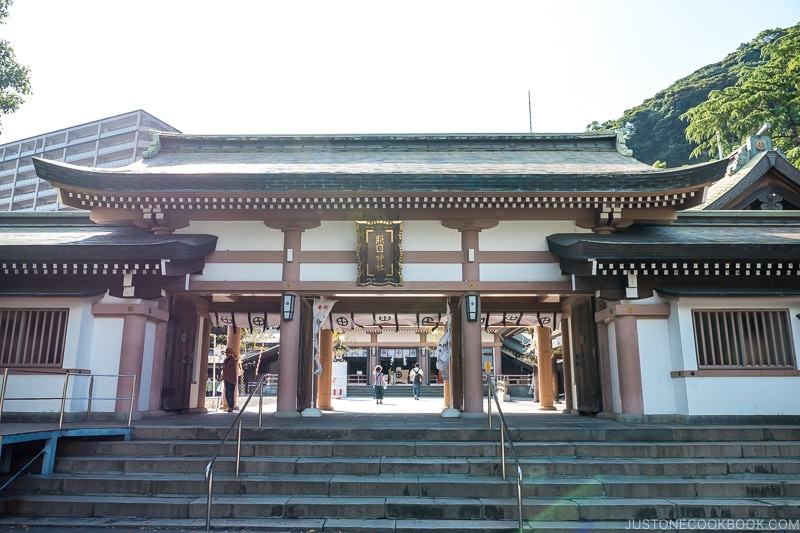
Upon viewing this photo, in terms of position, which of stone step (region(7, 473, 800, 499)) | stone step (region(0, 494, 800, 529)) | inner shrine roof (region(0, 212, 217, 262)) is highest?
inner shrine roof (region(0, 212, 217, 262))

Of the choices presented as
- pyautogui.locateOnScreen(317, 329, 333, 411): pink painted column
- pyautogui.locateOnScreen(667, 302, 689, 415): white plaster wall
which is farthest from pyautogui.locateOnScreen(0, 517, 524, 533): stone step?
pyautogui.locateOnScreen(317, 329, 333, 411): pink painted column

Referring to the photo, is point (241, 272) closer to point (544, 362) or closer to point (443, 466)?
point (443, 466)

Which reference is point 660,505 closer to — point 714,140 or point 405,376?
point 714,140

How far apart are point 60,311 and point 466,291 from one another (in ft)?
28.3

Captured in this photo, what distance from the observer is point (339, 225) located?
39.3 ft

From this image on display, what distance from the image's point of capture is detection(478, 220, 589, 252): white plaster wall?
1187cm

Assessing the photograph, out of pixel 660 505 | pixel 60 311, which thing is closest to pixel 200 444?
pixel 60 311

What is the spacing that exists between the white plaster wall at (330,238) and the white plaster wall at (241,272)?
0.82m

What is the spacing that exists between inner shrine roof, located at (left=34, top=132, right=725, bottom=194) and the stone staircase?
196 inches

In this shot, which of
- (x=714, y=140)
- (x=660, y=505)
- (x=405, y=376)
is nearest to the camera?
(x=660, y=505)

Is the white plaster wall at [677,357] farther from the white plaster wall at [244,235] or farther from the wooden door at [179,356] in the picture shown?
the wooden door at [179,356]

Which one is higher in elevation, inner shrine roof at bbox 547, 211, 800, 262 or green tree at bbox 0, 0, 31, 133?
green tree at bbox 0, 0, 31, 133

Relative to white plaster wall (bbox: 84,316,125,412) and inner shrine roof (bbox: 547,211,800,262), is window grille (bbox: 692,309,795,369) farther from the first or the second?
white plaster wall (bbox: 84,316,125,412)

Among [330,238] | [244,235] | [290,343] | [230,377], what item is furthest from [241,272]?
[230,377]
